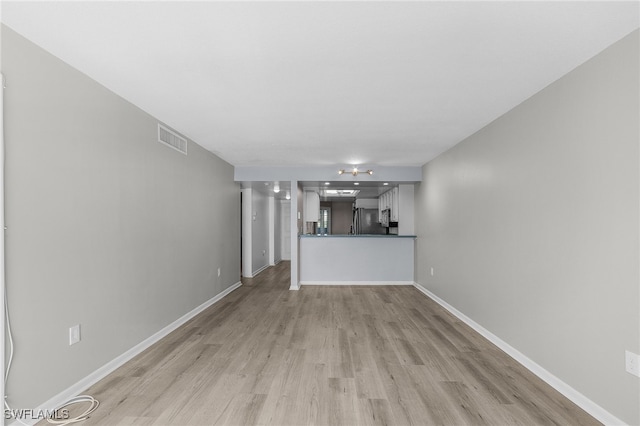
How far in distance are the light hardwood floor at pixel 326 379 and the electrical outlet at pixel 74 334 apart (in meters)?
0.39

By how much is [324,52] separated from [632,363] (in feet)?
8.31

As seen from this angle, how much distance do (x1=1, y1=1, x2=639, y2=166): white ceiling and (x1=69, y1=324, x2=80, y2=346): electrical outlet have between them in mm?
1820

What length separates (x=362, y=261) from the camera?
6215mm

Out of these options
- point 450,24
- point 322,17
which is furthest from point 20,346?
point 450,24

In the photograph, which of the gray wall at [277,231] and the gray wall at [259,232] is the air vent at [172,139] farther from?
the gray wall at [277,231]

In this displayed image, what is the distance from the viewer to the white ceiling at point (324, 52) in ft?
5.18

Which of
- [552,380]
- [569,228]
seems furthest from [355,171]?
[552,380]

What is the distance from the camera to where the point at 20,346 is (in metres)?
1.77

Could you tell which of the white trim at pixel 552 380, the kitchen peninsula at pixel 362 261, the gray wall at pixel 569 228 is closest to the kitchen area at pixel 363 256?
the kitchen peninsula at pixel 362 261

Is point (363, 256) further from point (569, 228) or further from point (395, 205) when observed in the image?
point (569, 228)

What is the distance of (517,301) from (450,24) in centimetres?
237

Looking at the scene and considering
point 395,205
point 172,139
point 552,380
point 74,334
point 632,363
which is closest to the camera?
point 632,363

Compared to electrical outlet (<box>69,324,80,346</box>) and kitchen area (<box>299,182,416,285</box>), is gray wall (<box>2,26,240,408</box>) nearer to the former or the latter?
electrical outlet (<box>69,324,80,346</box>)

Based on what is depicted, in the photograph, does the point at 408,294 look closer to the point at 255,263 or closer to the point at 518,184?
the point at 518,184
